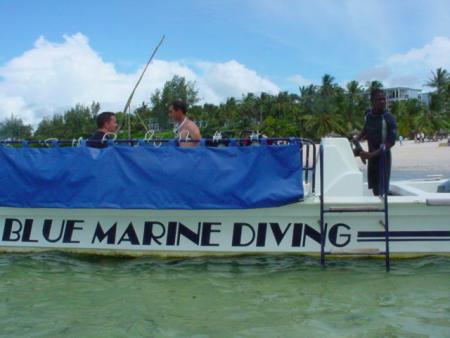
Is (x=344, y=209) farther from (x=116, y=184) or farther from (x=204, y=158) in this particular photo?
(x=116, y=184)

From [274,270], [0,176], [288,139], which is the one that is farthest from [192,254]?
[0,176]

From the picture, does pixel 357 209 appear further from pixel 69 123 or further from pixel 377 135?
pixel 69 123

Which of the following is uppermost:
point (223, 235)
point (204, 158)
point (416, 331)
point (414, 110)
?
point (414, 110)

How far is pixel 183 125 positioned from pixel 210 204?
1476 mm

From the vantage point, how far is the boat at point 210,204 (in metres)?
6.92

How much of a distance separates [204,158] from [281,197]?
3.68 feet

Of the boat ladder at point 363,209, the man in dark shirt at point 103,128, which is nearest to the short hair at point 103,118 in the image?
the man in dark shirt at point 103,128

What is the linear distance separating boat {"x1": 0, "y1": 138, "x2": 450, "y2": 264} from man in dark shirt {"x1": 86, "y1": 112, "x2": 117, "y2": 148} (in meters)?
0.42

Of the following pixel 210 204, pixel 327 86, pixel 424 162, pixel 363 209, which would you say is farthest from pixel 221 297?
pixel 327 86

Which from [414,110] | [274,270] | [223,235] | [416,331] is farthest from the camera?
[414,110]

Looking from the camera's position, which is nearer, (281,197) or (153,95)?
(281,197)

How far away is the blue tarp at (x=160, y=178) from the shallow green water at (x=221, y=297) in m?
0.79

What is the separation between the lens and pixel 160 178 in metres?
7.14

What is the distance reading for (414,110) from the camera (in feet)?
314
